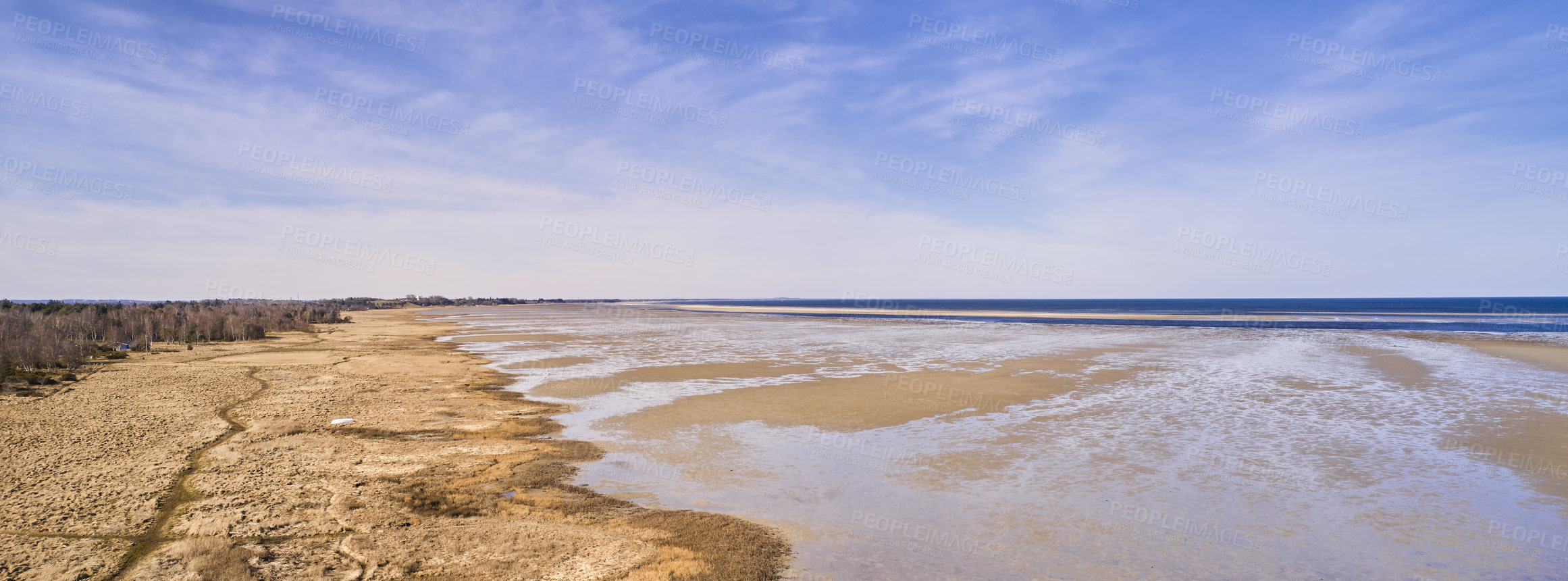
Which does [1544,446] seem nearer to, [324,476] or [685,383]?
[685,383]

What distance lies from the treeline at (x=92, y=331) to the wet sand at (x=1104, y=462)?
36.7ft

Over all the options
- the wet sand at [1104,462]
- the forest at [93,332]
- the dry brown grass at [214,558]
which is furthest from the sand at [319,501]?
the forest at [93,332]

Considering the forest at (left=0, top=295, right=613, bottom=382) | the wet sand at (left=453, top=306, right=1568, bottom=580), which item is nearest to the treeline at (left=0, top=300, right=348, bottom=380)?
the forest at (left=0, top=295, right=613, bottom=382)

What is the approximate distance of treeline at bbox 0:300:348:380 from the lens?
17391 mm

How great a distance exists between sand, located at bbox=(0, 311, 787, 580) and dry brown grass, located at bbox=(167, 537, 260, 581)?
18mm

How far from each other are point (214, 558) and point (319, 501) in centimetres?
177

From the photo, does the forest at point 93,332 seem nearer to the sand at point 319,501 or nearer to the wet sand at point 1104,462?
the sand at point 319,501

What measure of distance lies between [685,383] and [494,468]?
28.9 ft

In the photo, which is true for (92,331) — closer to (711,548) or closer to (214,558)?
(214,558)

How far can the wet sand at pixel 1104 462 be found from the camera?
630 centimetres

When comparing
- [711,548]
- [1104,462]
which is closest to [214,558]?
[711,548]

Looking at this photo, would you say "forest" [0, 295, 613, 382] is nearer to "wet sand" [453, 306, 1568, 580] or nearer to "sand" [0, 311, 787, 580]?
"sand" [0, 311, 787, 580]

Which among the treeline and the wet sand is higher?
the treeline

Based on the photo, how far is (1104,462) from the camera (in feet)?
31.4
